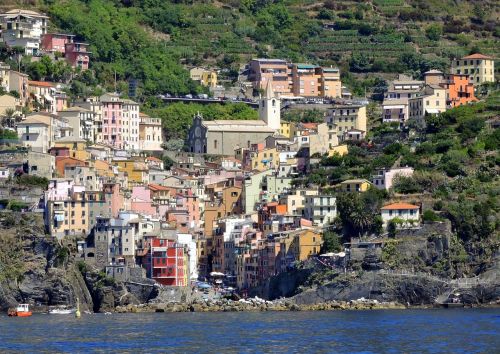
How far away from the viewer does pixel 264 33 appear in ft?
526

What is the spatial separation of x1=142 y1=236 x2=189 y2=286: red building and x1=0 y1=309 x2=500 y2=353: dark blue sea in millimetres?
6074

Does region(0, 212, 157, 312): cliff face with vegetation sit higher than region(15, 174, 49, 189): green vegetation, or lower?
lower

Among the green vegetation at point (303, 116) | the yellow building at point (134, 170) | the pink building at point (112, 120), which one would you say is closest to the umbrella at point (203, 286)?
the yellow building at point (134, 170)

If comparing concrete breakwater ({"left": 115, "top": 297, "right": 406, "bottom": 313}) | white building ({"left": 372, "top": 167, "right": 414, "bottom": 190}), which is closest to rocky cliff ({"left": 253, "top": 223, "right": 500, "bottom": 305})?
concrete breakwater ({"left": 115, "top": 297, "right": 406, "bottom": 313})

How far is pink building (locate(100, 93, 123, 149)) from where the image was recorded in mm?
131125

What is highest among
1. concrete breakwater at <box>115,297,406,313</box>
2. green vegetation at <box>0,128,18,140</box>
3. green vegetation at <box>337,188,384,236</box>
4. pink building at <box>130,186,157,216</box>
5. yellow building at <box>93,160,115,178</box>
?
green vegetation at <box>0,128,18,140</box>

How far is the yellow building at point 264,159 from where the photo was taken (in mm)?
128375

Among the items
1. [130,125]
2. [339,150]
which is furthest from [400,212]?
[130,125]

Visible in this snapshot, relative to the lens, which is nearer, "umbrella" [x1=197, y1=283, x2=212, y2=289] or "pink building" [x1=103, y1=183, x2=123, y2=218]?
"umbrella" [x1=197, y1=283, x2=212, y2=289]

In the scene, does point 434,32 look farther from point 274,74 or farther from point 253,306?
point 253,306

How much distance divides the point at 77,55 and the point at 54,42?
185 centimetres

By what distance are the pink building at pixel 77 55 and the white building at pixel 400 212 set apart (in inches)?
1461

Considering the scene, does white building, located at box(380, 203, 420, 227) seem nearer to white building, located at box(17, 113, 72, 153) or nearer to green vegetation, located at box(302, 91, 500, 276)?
green vegetation, located at box(302, 91, 500, 276)

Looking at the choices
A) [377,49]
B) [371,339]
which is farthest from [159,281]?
[377,49]
